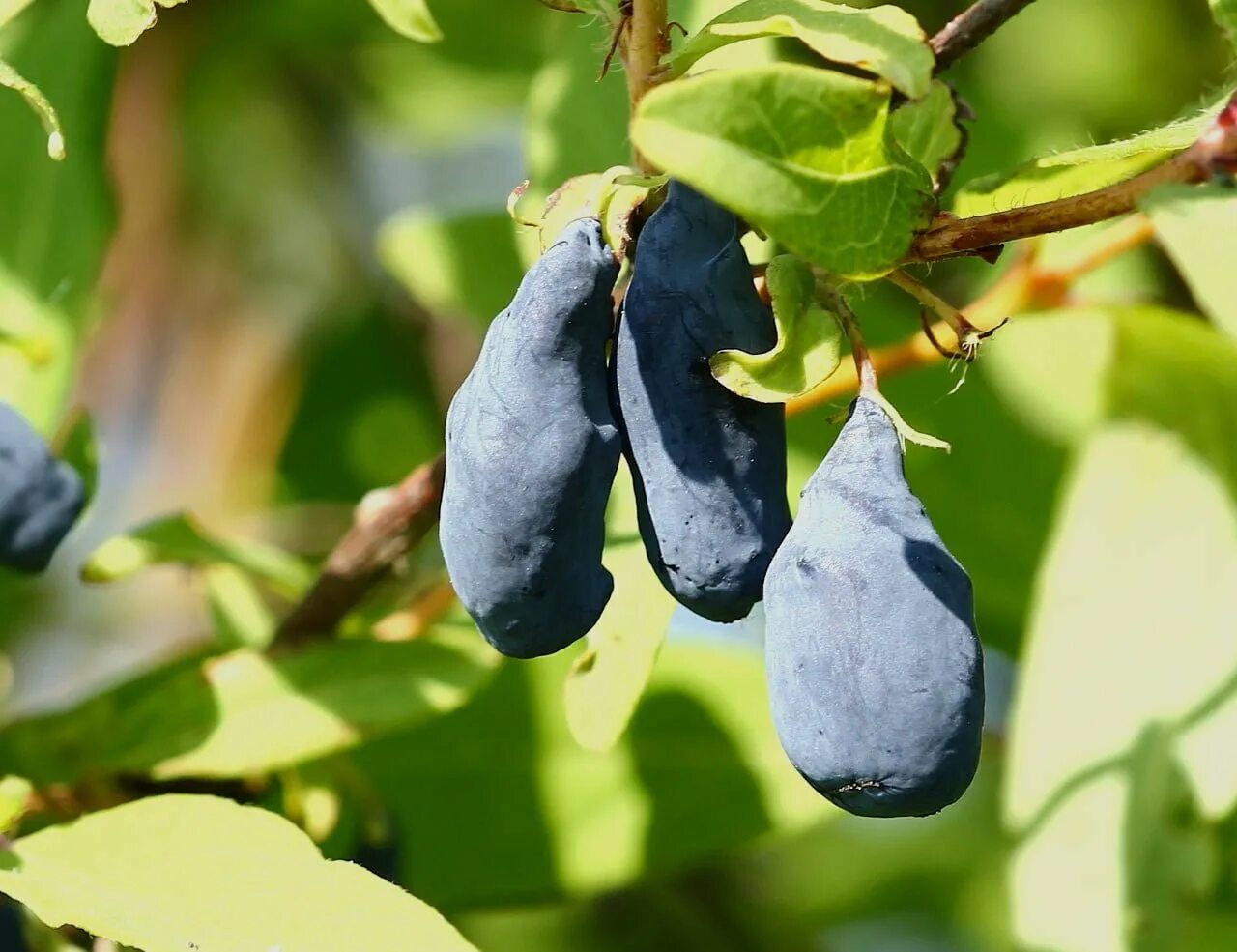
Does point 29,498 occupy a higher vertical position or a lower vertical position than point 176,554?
higher

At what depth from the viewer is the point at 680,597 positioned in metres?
0.93

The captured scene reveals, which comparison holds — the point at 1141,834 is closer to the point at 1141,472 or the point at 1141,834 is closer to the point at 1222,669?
the point at 1222,669

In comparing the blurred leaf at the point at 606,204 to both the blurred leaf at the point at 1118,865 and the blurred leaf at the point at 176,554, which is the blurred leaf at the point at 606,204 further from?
the blurred leaf at the point at 1118,865

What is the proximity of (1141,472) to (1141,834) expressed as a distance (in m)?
0.33

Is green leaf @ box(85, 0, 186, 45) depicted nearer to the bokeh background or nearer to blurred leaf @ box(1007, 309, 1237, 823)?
the bokeh background

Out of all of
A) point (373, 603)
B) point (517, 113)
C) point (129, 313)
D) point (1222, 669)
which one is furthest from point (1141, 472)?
point (129, 313)

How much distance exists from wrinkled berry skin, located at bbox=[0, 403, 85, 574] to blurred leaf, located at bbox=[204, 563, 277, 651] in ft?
0.89

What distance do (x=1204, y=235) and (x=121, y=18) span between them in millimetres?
585

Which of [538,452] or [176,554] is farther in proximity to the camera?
[176,554]

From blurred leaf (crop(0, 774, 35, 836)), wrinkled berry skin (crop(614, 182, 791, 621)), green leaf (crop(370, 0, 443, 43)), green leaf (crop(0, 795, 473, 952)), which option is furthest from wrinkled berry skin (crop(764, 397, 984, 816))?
blurred leaf (crop(0, 774, 35, 836))

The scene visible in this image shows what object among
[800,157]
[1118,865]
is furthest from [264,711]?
[1118,865]

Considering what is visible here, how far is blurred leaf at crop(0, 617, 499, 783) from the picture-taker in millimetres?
1244

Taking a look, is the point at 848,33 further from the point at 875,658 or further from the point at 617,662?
the point at 617,662

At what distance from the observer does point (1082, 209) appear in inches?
34.7
